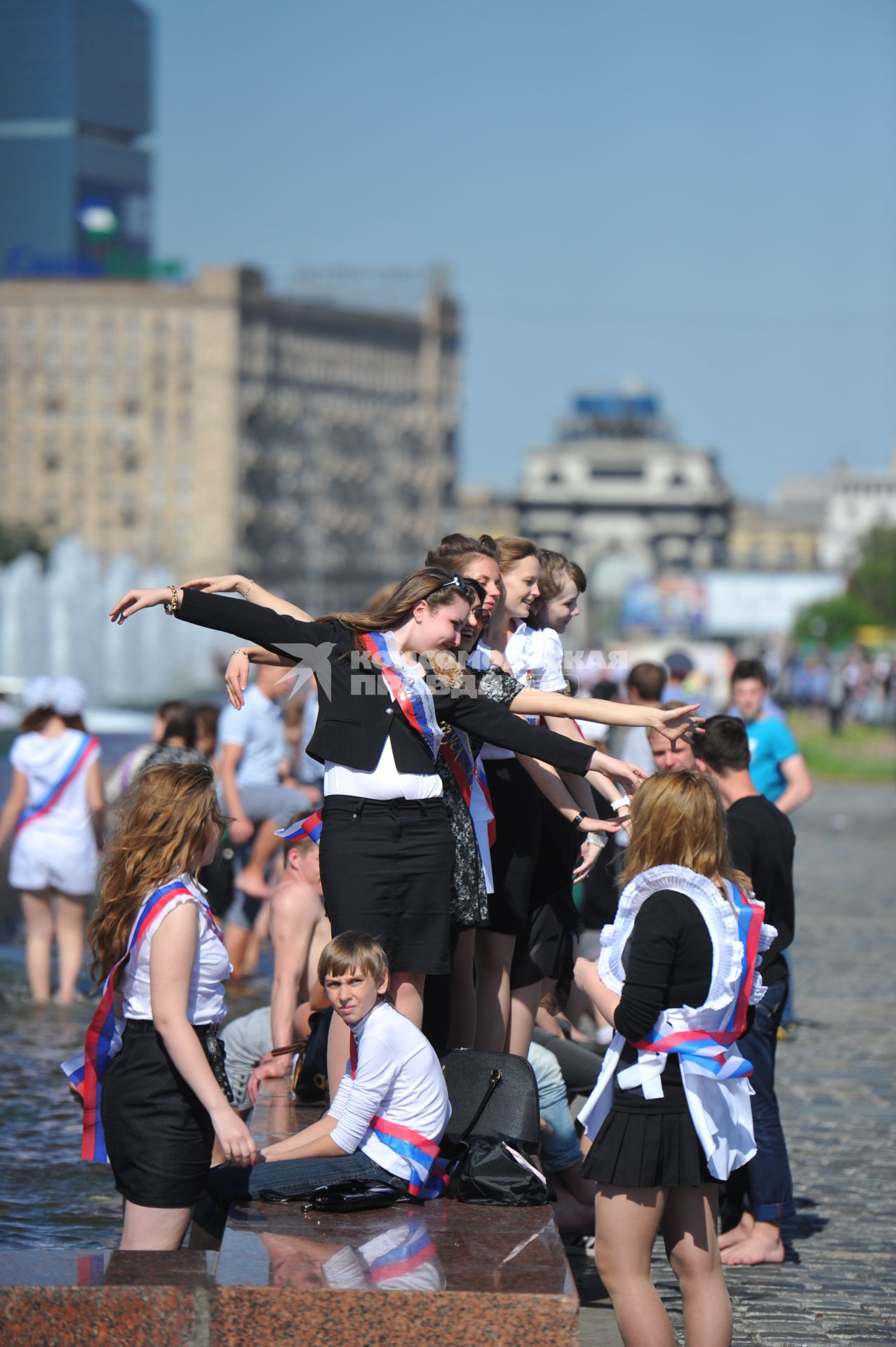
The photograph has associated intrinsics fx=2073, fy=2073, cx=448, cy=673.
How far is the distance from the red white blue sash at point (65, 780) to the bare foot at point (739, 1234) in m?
4.57

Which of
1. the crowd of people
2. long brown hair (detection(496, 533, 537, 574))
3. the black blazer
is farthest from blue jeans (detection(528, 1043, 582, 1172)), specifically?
long brown hair (detection(496, 533, 537, 574))

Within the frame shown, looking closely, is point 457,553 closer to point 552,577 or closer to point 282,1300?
point 552,577

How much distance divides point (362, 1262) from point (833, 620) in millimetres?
87925

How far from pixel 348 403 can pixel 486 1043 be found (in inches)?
5128

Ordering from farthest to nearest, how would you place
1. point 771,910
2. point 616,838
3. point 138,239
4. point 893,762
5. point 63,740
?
point 138,239
point 893,762
point 63,740
point 616,838
point 771,910

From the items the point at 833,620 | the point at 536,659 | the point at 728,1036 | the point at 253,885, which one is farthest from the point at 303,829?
the point at 833,620

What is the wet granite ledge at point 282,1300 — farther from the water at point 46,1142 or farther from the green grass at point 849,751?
the green grass at point 849,751

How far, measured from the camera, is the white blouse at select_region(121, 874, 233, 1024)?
15.9 ft

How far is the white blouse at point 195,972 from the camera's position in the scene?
4844 millimetres

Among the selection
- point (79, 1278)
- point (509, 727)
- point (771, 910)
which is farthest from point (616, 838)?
point (79, 1278)

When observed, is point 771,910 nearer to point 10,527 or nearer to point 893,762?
point 893,762

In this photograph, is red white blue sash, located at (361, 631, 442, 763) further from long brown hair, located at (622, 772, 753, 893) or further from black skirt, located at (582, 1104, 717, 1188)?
black skirt, located at (582, 1104, 717, 1188)

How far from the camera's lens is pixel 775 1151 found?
663 centimetres

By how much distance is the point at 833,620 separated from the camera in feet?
298
